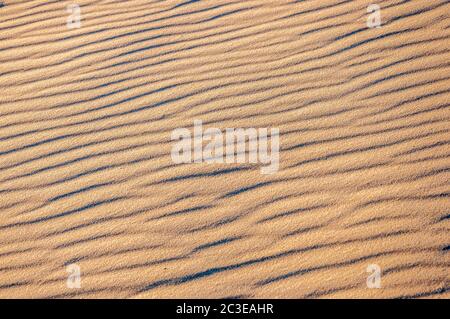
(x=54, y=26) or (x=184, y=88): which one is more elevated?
(x=54, y=26)

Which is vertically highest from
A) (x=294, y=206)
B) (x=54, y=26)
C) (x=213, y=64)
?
(x=54, y=26)

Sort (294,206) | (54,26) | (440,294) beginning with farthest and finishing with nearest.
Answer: (54,26) → (294,206) → (440,294)

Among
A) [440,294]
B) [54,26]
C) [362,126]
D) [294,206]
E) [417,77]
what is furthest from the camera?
[54,26]

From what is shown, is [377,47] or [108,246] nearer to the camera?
[108,246]
